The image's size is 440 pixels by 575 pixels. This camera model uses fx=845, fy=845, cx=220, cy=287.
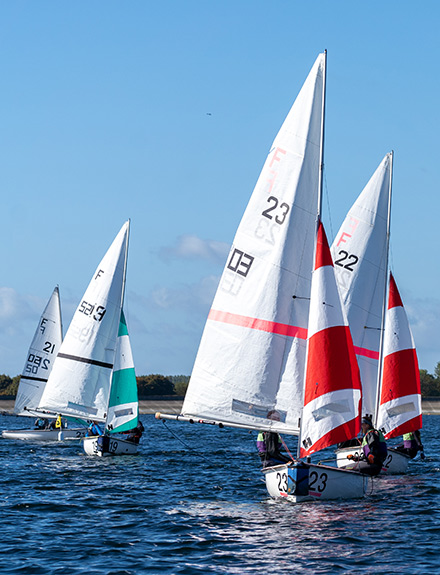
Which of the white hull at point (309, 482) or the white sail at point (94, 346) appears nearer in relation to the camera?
the white hull at point (309, 482)

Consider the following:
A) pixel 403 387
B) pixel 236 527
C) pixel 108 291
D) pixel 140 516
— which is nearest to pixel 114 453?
pixel 108 291

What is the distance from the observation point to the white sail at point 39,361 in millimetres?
56031

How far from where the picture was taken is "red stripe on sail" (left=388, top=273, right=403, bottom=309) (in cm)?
3434

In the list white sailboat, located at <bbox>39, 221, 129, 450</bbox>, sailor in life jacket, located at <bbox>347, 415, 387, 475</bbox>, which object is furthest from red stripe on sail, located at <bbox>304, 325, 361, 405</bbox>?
white sailboat, located at <bbox>39, 221, 129, 450</bbox>

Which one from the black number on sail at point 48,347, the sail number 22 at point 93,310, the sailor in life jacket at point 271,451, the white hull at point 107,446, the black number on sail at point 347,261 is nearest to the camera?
the sailor in life jacket at point 271,451

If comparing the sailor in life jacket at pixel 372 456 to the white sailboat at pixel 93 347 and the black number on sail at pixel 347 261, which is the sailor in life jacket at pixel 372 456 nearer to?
the black number on sail at pixel 347 261

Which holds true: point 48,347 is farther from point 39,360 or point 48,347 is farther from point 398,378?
point 398,378

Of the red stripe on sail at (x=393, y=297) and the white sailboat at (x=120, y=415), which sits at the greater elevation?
the red stripe on sail at (x=393, y=297)

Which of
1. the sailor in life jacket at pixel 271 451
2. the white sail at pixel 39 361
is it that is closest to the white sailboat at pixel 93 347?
the white sail at pixel 39 361

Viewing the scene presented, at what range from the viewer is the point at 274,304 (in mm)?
22578

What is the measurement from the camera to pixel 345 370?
858 inches

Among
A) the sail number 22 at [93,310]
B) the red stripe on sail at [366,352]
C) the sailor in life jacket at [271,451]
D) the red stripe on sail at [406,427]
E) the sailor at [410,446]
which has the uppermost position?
the sail number 22 at [93,310]

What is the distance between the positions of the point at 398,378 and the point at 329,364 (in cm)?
1188

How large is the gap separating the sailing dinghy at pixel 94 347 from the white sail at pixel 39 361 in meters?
13.4
